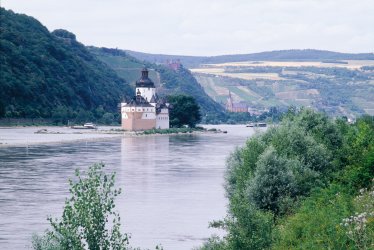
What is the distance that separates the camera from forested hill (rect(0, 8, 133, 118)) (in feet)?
365

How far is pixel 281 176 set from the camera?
2216cm

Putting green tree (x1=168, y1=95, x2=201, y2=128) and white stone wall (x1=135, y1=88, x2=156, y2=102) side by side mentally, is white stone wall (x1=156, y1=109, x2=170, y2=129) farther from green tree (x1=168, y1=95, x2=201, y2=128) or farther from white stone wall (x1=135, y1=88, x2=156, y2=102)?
white stone wall (x1=135, y1=88, x2=156, y2=102)

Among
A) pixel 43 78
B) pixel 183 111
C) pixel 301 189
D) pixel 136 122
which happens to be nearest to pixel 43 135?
pixel 136 122

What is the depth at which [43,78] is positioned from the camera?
4756 inches

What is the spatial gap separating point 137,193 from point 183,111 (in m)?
80.1

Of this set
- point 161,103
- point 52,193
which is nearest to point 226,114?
point 161,103

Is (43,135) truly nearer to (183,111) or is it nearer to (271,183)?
(183,111)

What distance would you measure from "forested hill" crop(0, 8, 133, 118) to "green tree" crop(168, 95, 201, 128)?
15896 millimetres

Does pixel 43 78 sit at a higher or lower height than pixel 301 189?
higher

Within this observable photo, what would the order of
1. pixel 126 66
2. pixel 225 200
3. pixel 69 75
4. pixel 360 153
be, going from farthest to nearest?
pixel 126 66, pixel 69 75, pixel 225 200, pixel 360 153

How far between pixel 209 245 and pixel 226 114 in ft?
586

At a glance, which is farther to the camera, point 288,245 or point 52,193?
point 52,193

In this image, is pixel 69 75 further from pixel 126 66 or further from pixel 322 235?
pixel 322 235

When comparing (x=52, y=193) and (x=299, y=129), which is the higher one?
(x=299, y=129)
